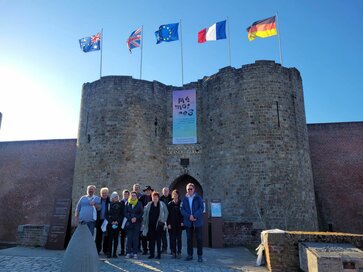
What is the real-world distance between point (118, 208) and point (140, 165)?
797 cm

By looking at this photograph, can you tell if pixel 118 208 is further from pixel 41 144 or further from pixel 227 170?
pixel 41 144

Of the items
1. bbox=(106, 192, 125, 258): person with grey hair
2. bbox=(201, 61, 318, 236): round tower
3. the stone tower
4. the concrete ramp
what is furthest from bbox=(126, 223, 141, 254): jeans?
the stone tower

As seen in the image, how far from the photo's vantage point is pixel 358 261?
5406 millimetres

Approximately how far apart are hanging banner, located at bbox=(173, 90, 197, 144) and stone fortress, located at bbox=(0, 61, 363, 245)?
0.30 m

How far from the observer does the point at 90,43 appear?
1838 cm

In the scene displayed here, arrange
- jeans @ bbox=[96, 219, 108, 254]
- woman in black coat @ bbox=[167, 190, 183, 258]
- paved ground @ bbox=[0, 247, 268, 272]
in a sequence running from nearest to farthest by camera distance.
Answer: paved ground @ bbox=[0, 247, 268, 272]
woman in black coat @ bbox=[167, 190, 183, 258]
jeans @ bbox=[96, 219, 108, 254]

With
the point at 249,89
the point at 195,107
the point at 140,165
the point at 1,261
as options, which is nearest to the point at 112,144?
the point at 140,165

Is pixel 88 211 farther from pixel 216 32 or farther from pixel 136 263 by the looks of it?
pixel 216 32

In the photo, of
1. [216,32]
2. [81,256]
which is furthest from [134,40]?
[81,256]

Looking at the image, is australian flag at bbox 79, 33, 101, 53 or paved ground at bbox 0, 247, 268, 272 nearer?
Answer: paved ground at bbox 0, 247, 268, 272

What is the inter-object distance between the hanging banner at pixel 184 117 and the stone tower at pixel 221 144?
339 millimetres

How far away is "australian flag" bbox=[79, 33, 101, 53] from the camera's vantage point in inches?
719

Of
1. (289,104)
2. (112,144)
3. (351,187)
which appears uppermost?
(289,104)

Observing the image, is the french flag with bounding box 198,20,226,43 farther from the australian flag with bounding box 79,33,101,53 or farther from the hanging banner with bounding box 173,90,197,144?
the australian flag with bounding box 79,33,101,53
